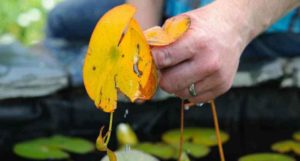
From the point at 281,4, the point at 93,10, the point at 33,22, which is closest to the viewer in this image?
the point at 281,4

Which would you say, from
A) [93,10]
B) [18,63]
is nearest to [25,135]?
[18,63]

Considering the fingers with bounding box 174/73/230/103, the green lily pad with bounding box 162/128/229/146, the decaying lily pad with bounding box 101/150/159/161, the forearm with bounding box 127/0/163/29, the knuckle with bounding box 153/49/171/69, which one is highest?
the knuckle with bounding box 153/49/171/69

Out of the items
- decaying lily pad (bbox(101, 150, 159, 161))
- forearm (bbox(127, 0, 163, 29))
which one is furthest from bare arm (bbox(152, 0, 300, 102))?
forearm (bbox(127, 0, 163, 29))

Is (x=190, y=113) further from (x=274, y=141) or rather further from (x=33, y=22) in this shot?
(x=33, y=22)

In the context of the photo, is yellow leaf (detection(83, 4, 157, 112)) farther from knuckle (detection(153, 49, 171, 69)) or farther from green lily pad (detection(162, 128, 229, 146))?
green lily pad (detection(162, 128, 229, 146))

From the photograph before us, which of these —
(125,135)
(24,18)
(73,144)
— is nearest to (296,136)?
(125,135)

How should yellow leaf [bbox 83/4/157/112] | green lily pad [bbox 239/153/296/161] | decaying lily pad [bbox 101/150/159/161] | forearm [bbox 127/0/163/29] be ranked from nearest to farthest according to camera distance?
1. yellow leaf [bbox 83/4/157/112]
2. decaying lily pad [bbox 101/150/159/161]
3. green lily pad [bbox 239/153/296/161]
4. forearm [bbox 127/0/163/29]

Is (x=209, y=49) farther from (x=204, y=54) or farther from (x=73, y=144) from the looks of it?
(x=73, y=144)
